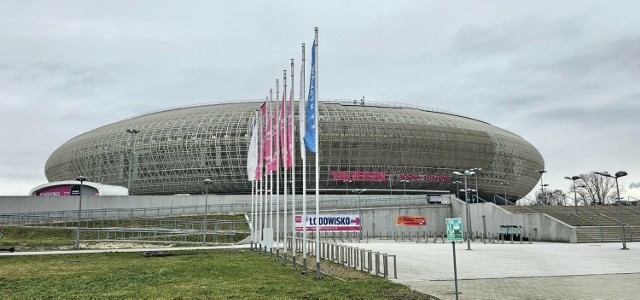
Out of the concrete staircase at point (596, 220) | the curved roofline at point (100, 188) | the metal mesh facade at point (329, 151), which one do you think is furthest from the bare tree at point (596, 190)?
the curved roofline at point (100, 188)

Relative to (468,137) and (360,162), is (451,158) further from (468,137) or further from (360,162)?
(360,162)

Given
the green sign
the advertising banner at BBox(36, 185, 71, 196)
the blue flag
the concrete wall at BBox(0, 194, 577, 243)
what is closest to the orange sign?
the concrete wall at BBox(0, 194, 577, 243)

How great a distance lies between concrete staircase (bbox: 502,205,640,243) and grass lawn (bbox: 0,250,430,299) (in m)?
29.6

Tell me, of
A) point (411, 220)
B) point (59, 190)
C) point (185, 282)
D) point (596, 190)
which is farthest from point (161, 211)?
point (596, 190)

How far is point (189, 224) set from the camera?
159 ft

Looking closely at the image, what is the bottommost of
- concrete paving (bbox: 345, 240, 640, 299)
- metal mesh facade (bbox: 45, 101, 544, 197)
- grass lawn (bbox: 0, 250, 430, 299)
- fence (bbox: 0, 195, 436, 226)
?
concrete paving (bbox: 345, 240, 640, 299)

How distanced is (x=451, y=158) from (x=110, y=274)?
228 ft

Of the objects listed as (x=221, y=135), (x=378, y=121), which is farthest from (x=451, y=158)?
(x=221, y=135)

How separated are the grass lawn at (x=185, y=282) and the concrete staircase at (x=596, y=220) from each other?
29.6 m

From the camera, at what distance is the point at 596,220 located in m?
46.2

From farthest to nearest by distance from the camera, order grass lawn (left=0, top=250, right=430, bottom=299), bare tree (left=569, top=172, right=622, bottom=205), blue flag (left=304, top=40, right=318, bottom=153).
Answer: bare tree (left=569, top=172, right=622, bottom=205)
blue flag (left=304, top=40, right=318, bottom=153)
grass lawn (left=0, top=250, right=430, bottom=299)

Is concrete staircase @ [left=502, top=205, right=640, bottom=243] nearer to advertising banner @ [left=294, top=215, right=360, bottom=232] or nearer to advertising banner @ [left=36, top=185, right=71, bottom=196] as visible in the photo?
advertising banner @ [left=294, top=215, right=360, bottom=232]

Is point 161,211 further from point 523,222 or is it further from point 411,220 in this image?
point 523,222

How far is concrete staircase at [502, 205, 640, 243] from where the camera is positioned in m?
40.2
